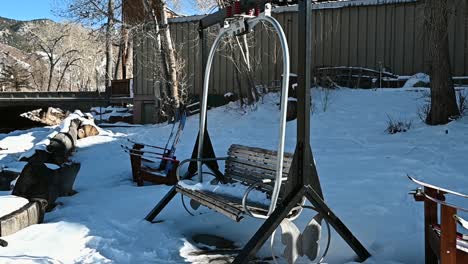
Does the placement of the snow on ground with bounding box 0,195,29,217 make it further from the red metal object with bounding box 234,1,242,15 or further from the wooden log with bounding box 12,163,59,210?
the red metal object with bounding box 234,1,242,15

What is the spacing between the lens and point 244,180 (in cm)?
541

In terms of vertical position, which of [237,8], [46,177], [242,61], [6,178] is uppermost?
[242,61]

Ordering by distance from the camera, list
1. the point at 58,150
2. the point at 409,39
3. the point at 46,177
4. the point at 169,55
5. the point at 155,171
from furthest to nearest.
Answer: the point at 169,55 < the point at 409,39 < the point at 58,150 < the point at 155,171 < the point at 46,177

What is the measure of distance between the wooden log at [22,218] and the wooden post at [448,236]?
3.86m

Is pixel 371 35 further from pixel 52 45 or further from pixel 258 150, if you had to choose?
pixel 52 45

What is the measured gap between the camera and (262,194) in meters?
4.73

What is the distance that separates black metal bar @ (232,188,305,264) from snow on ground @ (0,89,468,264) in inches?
26.7

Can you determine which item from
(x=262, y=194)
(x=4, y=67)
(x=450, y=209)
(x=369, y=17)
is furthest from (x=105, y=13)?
(x=4, y=67)

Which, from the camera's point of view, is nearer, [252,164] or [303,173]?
[303,173]

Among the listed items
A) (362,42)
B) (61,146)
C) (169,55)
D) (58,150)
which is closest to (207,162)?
(58,150)

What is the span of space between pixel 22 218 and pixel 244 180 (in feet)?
7.49

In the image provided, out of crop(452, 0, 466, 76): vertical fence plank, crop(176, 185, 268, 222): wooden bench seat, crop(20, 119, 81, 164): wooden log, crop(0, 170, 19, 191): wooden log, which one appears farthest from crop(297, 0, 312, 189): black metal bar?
crop(452, 0, 466, 76): vertical fence plank

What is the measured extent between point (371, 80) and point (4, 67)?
50.1 m

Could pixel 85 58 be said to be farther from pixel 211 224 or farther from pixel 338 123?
pixel 211 224
